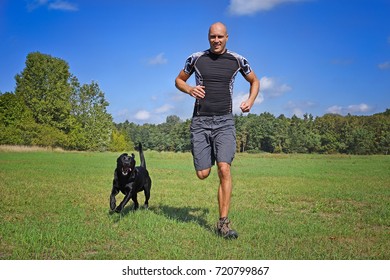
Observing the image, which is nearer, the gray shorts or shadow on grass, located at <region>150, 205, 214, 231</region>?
the gray shorts

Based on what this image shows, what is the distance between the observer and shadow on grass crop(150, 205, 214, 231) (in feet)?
Answer: 21.6

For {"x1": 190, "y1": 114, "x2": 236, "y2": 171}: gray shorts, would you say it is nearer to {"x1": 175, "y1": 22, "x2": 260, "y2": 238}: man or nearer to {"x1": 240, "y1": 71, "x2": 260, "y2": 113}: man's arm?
{"x1": 175, "y1": 22, "x2": 260, "y2": 238}: man

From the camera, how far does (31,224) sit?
6.11m

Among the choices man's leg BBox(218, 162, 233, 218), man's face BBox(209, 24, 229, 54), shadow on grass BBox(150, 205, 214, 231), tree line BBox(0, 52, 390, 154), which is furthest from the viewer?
tree line BBox(0, 52, 390, 154)

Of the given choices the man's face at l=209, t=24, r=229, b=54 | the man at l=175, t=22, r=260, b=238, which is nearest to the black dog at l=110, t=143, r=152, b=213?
the man at l=175, t=22, r=260, b=238

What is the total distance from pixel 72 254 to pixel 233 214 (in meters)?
3.50

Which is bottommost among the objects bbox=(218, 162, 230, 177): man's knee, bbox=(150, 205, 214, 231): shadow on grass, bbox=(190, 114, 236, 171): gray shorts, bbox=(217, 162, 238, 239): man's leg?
bbox=(150, 205, 214, 231): shadow on grass

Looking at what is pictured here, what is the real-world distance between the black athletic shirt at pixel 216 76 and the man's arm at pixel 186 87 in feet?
0.55

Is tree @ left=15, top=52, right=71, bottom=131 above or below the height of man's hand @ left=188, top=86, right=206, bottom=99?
above

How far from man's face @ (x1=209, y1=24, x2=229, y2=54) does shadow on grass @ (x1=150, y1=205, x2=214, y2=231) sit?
277 centimetres

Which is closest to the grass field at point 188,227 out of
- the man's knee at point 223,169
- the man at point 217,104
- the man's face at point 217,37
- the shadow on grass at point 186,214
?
the shadow on grass at point 186,214

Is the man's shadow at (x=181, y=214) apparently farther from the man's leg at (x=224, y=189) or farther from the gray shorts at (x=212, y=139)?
the gray shorts at (x=212, y=139)

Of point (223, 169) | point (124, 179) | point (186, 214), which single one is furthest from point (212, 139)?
point (186, 214)
